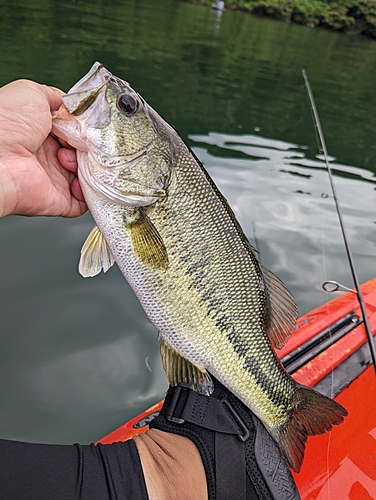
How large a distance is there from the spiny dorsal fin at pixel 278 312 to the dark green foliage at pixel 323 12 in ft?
126

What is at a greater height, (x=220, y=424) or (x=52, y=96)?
(x=52, y=96)

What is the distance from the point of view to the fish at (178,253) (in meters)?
1.82

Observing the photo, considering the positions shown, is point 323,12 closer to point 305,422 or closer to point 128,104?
point 128,104

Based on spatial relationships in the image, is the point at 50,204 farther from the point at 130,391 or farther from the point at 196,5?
the point at 196,5

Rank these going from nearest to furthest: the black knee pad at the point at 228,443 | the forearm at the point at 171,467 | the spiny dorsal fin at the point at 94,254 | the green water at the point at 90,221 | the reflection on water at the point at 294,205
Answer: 1. the forearm at the point at 171,467
2. the black knee pad at the point at 228,443
3. the spiny dorsal fin at the point at 94,254
4. the green water at the point at 90,221
5. the reflection on water at the point at 294,205

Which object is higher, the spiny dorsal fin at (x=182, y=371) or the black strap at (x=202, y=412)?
the spiny dorsal fin at (x=182, y=371)

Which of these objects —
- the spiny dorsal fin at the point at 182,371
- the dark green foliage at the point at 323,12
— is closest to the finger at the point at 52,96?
the spiny dorsal fin at the point at 182,371

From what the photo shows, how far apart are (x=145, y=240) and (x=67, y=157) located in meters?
0.61

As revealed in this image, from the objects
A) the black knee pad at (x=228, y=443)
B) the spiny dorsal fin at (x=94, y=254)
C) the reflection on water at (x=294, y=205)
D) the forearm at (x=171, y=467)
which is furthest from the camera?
the reflection on water at (x=294, y=205)

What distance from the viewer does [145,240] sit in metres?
1.82

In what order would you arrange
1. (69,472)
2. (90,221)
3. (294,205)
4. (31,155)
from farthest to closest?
(294,205) < (90,221) < (31,155) < (69,472)

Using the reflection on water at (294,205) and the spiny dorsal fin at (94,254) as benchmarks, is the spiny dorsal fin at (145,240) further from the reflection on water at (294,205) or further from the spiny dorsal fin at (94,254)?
the reflection on water at (294,205)

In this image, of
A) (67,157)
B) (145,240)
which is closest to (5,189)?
(67,157)

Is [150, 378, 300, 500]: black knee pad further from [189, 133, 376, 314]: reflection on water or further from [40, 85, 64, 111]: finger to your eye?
[189, 133, 376, 314]: reflection on water
